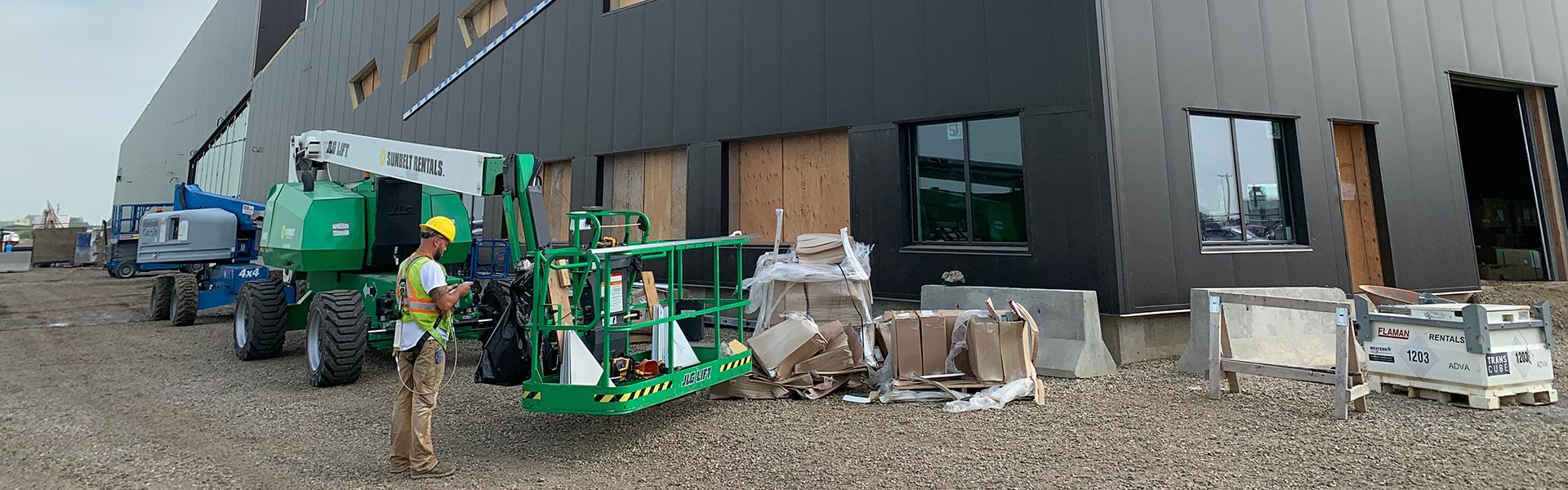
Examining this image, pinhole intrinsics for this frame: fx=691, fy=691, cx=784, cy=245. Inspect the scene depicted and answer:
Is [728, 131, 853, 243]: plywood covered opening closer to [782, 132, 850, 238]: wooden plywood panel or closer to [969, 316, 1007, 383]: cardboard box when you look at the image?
[782, 132, 850, 238]: wooden plywood panel

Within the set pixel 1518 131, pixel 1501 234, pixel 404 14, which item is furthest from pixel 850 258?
pixel 404 14

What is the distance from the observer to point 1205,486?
12.5ft

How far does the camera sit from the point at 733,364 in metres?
5.45

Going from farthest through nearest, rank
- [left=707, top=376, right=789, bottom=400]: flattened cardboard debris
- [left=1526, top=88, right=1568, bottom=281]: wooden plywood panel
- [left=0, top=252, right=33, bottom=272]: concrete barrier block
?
[left=0, top=252, right=33, bottom=272]: concrete barrier block, [left=1526, top=88, right=1568, bottom=281]: wooden plywood panel, [left=707, top=376, right=789, bottom=400]: flattened cardboard debris

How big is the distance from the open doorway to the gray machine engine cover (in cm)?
1957

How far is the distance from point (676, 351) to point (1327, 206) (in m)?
8.25

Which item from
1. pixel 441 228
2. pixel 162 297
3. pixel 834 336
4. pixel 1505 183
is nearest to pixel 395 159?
pixel 441 228

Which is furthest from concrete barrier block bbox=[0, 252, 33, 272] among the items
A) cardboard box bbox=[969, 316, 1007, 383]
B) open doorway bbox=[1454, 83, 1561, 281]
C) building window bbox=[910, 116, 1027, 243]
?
open doorway bbox=[1454, 83, 1561, 281]

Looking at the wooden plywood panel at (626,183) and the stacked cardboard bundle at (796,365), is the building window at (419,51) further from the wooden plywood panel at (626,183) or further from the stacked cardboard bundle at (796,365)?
the stacked cardboard bundle at (796,365)

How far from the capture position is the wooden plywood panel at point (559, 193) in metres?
13.5

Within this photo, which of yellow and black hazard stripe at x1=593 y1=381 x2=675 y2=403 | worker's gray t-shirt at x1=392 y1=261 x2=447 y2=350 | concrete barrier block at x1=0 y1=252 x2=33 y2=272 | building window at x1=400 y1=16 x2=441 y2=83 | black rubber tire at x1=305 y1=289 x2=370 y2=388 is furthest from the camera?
concrete barrier block at x1=0 y1=252 x2=33 y2=272

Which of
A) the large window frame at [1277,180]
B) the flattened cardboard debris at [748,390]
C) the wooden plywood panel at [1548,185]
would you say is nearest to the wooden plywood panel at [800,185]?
the flattened cardboard debris at [748,390]

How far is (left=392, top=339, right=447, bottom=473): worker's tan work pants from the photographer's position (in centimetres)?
424


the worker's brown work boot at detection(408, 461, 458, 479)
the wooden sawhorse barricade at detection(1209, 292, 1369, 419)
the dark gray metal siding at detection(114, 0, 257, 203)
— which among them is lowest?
the worker's brown work boot at detection(408, 461, 458, 479)
